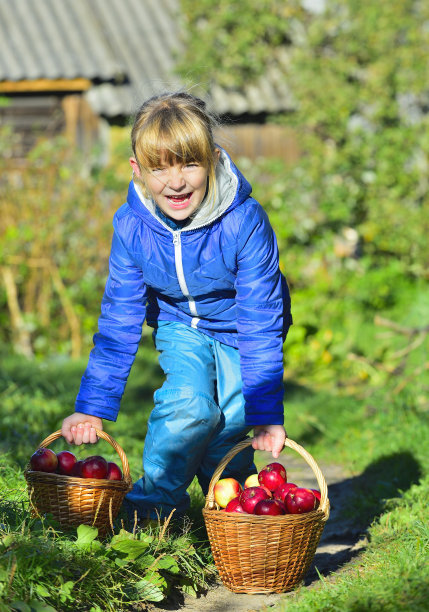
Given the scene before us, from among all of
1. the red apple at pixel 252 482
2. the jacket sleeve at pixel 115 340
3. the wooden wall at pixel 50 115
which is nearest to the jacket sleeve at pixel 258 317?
the red apple at pixel 252 482

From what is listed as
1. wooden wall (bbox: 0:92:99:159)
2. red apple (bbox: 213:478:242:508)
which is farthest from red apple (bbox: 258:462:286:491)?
wooden wall (bbox: 0:92:99:159)

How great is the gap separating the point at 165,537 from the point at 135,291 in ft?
3.15

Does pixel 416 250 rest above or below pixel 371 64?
below

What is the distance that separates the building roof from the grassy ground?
5.41 m

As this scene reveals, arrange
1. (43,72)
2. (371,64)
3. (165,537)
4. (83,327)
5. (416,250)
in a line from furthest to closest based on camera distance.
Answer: (43,72) → (371,64) → (416,250) → (83,327) → (165,537)

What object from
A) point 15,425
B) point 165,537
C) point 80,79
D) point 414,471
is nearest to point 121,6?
point 80,79

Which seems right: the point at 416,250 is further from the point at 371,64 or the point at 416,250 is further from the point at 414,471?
the point at 414,471

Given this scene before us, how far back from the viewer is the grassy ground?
2.42 meters

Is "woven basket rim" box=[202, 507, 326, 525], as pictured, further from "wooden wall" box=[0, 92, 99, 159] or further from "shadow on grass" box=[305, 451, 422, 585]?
"wooden wall" box=[0, 92, 99, 159]

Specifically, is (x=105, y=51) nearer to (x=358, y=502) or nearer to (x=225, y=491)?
(x=358, y=502)

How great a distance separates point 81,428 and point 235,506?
66 centimetres

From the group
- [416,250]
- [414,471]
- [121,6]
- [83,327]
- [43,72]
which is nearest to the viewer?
[414,471]

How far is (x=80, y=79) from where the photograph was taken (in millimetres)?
10477

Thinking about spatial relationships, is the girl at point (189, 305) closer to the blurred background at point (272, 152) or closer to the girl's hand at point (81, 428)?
the girl's hand at point (81, 428)
